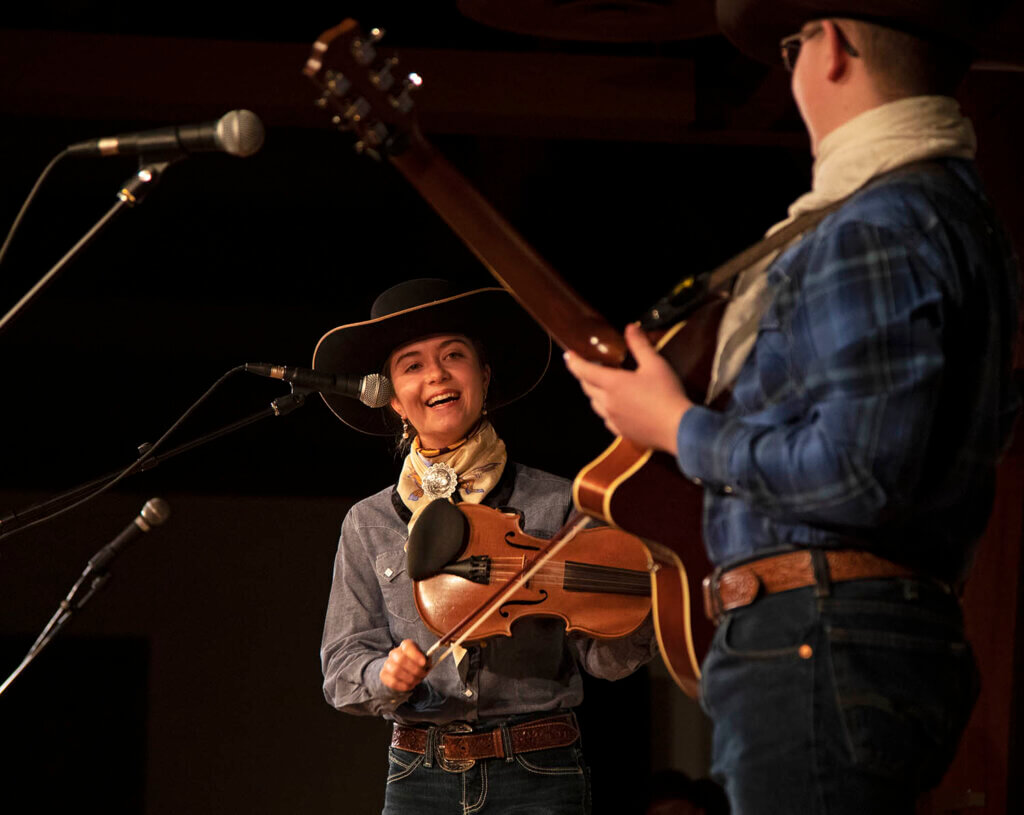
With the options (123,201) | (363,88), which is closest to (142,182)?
(123,201)

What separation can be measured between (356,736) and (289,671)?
395 mm

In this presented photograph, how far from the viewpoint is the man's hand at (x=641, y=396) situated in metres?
1.68

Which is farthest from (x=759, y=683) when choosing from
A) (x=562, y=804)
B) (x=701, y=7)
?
(x=701, y=7)

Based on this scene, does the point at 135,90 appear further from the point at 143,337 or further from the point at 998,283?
the point at 998,283

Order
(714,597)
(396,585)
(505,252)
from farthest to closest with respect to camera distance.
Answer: (396,585)
(505,252)
(714,597)

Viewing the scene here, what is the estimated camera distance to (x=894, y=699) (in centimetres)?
155

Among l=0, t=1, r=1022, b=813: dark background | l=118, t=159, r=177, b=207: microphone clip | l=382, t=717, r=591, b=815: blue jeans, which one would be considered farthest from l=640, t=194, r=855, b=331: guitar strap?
l=0, t=1, r=1022, b=813: dark background

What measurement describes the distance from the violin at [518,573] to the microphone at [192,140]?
1039mm

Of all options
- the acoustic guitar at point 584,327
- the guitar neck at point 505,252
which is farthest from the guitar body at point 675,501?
the guitar neck at point 505,252

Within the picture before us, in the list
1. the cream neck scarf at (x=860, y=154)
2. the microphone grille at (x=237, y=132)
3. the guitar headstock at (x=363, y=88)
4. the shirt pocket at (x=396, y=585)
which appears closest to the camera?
the cream neck scarf at (x=860, y=154)

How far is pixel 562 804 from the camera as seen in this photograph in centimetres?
269

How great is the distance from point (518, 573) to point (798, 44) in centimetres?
131

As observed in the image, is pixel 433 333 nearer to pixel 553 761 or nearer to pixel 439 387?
pixel 439 387

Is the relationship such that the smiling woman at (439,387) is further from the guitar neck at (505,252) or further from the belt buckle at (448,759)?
the guitar neck at (505,252)
